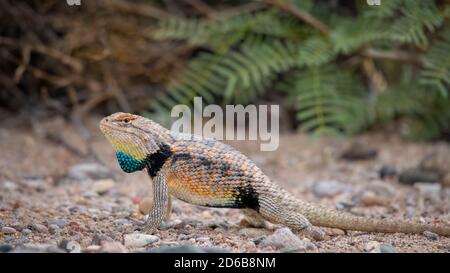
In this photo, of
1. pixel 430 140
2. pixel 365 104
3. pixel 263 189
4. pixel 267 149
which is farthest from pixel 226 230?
pixel 430 140

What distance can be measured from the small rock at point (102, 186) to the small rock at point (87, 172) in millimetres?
270

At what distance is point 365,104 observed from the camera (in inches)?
278

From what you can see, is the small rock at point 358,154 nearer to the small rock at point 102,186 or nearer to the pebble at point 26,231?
the small rock at point 102,186

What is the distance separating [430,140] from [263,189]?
4136 millimetres

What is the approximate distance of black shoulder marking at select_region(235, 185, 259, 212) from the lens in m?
3.72

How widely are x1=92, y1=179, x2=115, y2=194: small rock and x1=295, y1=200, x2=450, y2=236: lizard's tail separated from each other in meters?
2.03

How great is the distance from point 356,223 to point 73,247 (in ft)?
5.97

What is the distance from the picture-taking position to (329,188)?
5.40 meters

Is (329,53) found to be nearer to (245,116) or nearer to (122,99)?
(245,116)

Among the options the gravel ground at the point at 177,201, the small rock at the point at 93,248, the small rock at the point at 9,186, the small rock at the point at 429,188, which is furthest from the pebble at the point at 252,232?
the small rock at the point at 9,186

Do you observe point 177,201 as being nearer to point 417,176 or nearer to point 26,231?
point 26,231

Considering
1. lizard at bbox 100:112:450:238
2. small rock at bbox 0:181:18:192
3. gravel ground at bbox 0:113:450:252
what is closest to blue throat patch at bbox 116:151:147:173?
lizard at bbox 100:112:450:238

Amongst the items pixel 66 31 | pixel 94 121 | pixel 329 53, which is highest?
pixel 66 31

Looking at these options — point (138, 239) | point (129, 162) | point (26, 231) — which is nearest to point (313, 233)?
point (138, 239)
